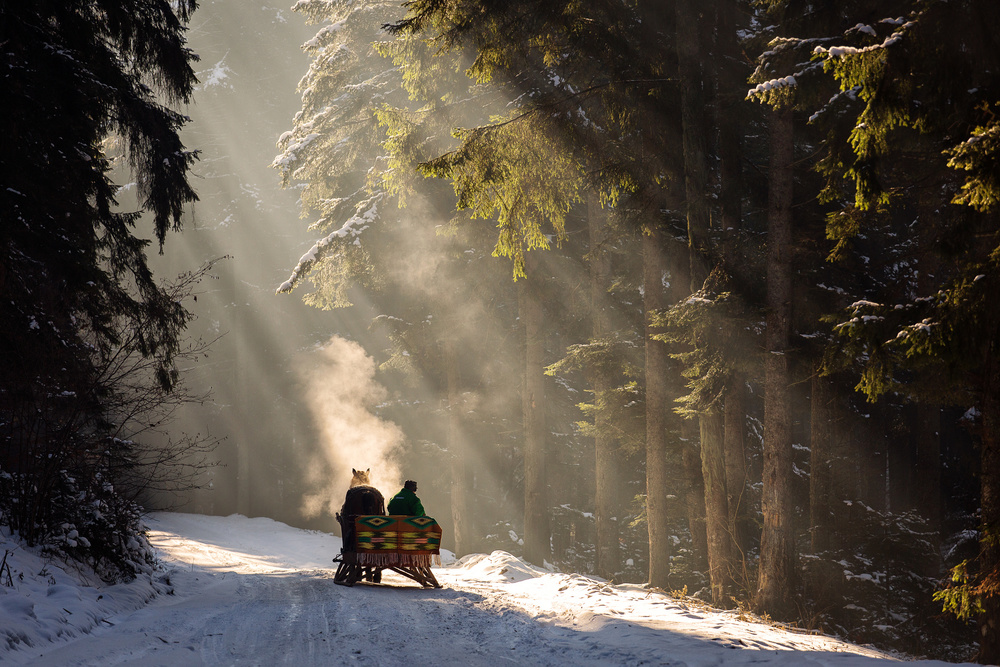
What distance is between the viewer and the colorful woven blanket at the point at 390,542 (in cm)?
1112

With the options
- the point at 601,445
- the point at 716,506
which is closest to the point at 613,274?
the point at 601,445

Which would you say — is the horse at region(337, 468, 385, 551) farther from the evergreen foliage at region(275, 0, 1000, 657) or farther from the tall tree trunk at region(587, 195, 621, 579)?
the tall tree trunk at region(587, 195, 621, 579)

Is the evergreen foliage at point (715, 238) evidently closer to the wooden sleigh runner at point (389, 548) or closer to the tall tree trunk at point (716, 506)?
the tall tree trunk at point (716, 506)

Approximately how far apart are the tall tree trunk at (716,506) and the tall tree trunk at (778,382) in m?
0.76

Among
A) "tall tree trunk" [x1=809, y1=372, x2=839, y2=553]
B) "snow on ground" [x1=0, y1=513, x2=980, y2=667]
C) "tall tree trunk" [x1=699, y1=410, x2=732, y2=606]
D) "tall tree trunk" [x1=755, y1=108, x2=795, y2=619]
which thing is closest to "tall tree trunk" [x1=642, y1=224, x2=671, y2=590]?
"tall tree trunk" [x1=699, y1=410, x2=732, y2=606]

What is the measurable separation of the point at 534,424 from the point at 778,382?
333 inches

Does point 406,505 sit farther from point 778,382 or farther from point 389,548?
point 778,382

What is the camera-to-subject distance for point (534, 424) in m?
19.2

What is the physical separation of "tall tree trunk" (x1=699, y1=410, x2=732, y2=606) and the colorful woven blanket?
16.7ft

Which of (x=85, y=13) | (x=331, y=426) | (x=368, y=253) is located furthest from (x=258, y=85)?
(x=85, y=13)

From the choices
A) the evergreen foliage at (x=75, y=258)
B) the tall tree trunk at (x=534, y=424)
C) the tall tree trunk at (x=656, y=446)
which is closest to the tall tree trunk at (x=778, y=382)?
the tall tree trunk at (x=656, y=446)

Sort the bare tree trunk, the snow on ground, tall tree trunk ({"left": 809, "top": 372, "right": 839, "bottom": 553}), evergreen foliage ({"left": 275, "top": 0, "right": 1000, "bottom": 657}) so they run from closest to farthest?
the snow on ground < evergreen foliage ({"left": 275, "top": 0, "right": 1000, "bottom": 657}) < the bare tree trunk < tall tree trunk ({"left": 809, "top": 372, "right": 839, "bottom": 553})

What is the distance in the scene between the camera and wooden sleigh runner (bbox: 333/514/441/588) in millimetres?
11117

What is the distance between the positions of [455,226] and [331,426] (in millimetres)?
16312
